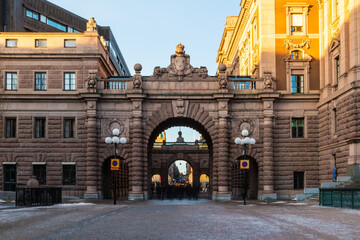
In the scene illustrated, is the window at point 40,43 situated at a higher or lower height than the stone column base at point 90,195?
higher

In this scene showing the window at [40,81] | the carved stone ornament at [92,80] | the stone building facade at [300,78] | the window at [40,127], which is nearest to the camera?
the stone building facade at [300,78]

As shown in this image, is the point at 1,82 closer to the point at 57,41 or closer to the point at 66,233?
the point at 57,41

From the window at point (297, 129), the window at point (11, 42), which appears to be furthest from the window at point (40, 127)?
the window at point (297, 129)

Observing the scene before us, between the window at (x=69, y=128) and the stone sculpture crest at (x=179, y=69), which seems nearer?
the stone sculpture crest at (x=179, y=69)

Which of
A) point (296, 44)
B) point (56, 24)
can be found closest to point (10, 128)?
point (296, 44)

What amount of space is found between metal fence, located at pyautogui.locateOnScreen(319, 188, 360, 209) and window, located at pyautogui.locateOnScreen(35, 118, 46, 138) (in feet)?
81.3

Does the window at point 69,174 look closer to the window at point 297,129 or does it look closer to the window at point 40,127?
the window at point 40,127

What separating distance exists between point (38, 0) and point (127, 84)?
40.2 metres

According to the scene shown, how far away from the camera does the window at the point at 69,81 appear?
44.1 meters

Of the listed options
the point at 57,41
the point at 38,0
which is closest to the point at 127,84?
the point at 57,41

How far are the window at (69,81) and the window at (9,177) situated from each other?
7.79m

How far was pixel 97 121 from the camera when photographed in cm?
4316

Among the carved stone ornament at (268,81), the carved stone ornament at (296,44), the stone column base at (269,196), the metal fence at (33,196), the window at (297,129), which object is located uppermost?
the carved stone ornament at (296,44)

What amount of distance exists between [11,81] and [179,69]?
14262mm
